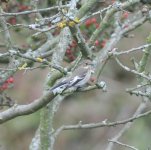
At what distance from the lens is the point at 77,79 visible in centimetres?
452

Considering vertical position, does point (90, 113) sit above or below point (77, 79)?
above

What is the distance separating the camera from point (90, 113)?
14469mm

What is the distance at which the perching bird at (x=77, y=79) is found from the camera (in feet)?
14.4

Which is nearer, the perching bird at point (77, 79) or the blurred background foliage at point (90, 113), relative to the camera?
the perching bird at point (77, 79)

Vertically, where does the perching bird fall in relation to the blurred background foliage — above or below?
below

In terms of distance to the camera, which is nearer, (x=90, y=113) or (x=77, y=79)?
(x=77, y=79)

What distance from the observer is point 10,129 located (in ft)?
44.6

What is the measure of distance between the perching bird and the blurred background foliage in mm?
7560

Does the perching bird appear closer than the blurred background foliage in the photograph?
Yes

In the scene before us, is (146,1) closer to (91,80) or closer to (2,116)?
(91,80)

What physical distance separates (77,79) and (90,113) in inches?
393

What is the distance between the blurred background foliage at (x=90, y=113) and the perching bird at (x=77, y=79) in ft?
24.8

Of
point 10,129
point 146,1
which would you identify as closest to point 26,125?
point 10,129

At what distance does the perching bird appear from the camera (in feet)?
14.4
